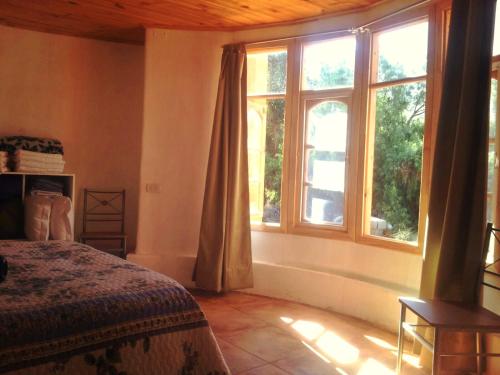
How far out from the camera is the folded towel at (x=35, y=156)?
4.12 metres

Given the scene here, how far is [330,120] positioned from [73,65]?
270cm

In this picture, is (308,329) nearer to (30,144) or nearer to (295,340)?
(295,340)

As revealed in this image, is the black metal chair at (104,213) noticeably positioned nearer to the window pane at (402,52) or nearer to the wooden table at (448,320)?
the window pane at (402,52)

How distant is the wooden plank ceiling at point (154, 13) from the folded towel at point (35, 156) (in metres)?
1.23

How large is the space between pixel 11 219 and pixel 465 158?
3.53 m

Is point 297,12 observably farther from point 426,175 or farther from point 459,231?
point 459,231

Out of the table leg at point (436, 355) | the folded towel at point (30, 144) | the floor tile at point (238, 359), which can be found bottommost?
the floor tile at point (238, 359)

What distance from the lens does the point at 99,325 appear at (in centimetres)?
170

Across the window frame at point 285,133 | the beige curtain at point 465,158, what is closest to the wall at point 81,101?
the window frame at point 285,133

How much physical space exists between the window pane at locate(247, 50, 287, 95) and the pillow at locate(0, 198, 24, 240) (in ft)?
7.73

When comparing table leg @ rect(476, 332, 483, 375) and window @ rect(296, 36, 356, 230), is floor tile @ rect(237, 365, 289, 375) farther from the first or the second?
window @ rect(296, 36, 356, 230)

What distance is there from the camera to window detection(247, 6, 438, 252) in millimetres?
3525

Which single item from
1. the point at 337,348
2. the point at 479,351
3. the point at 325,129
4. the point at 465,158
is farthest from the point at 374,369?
the point at 325,129

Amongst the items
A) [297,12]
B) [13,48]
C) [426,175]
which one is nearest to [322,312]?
[426,175]
